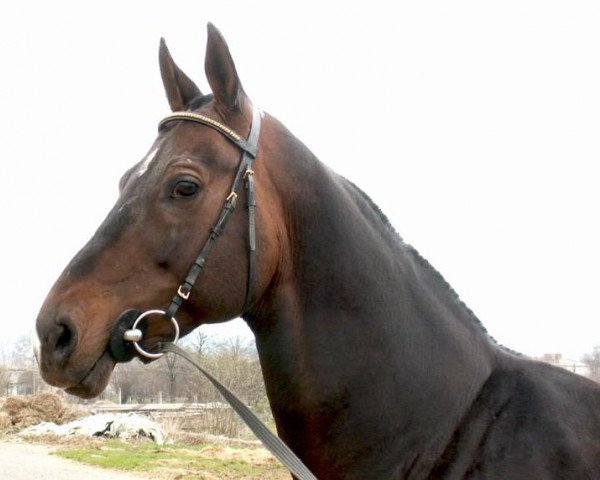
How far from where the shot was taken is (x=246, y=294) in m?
3.22

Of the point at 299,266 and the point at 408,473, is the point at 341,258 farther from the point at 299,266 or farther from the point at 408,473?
the point at 408,473

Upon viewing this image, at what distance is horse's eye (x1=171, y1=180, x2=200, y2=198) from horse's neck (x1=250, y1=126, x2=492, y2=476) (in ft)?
1.66

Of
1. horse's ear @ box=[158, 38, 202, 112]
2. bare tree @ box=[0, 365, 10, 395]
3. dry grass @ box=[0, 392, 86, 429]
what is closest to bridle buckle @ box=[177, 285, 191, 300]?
horse's ear @ box=[158, 38, 202, 112]

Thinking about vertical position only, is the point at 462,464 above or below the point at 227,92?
below

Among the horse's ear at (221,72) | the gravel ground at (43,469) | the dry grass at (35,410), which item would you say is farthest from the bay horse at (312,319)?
the dry grass at (35,410)

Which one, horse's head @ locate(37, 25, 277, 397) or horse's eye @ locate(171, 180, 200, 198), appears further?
horse's eye @ locate(171, 180, 200, 198)

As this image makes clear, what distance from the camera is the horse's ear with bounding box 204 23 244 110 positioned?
11.0 feet

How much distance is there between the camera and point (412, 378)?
3334mm

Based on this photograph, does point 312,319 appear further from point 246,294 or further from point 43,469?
point 43,469

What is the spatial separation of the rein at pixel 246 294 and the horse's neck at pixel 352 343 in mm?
123

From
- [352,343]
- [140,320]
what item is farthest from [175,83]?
[352,343]

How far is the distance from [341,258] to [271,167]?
1.84ft

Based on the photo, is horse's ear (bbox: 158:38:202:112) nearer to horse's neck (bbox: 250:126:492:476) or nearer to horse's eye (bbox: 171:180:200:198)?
horse's eye (bbox: 171:180:200:198)

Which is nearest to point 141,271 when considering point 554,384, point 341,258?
point 341,258
